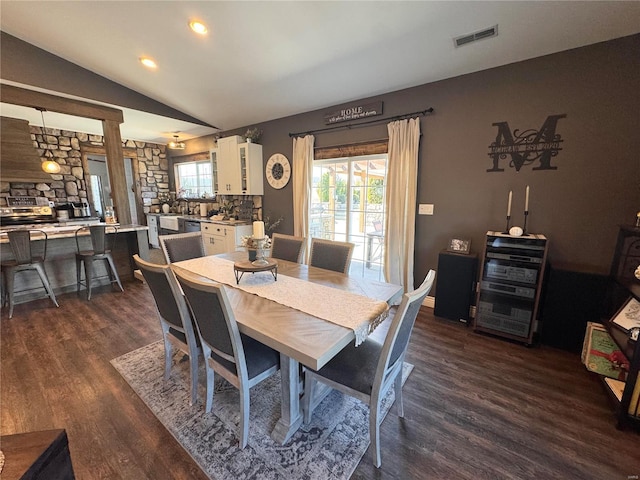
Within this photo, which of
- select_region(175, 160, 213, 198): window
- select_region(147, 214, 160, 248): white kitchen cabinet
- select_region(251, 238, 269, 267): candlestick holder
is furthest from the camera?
select_region(147, 214, 160, 248): white kitchen cabinet

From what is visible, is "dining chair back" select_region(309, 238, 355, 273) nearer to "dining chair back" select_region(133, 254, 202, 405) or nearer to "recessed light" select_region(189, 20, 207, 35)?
"dining chair back" select_region(133, 254, 202, 405)

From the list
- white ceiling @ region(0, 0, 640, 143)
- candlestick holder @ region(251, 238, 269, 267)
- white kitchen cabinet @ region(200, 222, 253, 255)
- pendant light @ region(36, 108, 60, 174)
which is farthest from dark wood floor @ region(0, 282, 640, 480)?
pendant light @ region(36, 108, 60, 174)

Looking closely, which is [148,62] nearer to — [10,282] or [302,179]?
[302,179]

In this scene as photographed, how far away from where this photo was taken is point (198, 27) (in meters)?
2.53

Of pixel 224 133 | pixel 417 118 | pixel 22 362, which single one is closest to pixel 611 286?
pixel 417 118

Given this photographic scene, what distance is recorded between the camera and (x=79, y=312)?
309 centimetres

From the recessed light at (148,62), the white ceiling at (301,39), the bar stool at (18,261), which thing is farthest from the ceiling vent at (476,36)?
the bar stool at (18,261)

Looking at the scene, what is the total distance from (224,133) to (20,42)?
2.72 meters

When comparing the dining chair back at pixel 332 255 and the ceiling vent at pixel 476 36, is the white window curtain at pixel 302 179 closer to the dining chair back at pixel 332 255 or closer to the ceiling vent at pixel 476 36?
the dining chair back at pixel 332 255

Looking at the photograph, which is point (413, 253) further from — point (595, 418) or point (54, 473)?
point (54, 473)

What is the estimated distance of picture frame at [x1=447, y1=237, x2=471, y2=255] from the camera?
9.25 feet

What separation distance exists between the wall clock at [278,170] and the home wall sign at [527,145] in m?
2.88

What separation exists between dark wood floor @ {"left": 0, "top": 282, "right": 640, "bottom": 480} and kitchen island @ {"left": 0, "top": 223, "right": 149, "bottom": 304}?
3.40 feet

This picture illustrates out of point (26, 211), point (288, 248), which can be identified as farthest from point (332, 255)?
point (26, 211)
